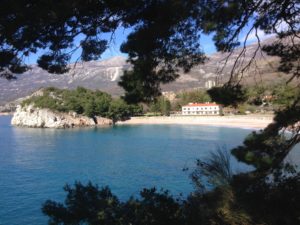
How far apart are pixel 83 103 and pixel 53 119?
6975mm

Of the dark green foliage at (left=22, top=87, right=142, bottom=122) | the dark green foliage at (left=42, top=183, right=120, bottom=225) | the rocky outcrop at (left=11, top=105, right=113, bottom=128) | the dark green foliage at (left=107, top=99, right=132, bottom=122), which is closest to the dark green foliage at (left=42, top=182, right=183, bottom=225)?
the dark green foliage at (left=42, top=183, right=120, bottom=225)

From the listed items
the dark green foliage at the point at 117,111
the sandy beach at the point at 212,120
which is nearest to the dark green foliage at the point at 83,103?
the dark green foliage at the point at 117,111

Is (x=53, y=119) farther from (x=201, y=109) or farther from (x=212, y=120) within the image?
(x=201, y=109)

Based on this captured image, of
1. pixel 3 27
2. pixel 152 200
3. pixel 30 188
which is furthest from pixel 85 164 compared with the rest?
pixel 3 27

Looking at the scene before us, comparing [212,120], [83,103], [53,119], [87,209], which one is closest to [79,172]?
[87,209]

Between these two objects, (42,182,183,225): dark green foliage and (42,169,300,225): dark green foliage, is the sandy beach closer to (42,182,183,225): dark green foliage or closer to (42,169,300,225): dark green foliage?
(42,182,183,225): dark green foliage

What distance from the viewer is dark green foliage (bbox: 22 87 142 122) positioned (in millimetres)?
69438

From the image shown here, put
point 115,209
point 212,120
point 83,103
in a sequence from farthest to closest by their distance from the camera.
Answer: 1. point 83,103
2. point 212,120
3. point 115,209

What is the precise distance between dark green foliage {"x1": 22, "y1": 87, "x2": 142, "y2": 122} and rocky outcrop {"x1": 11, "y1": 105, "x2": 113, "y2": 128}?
954mm

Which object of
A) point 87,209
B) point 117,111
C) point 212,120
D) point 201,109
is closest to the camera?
point 87,209

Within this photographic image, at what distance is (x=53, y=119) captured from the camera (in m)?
66.8

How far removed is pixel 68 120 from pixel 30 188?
5183 centimetres

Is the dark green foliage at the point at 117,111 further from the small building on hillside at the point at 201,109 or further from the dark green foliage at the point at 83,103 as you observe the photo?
the small building on hillside at the point at 201,109

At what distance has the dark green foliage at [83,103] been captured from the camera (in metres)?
69.4
